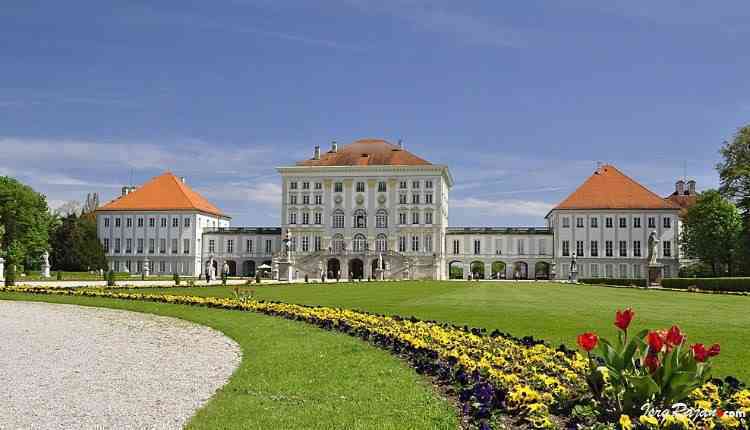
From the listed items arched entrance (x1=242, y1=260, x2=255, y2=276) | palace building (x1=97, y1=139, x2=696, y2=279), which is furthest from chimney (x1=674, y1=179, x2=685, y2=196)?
arched entrance (x1=242, y1=260, x2=255, y2=276)

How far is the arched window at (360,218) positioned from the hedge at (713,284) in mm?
36806

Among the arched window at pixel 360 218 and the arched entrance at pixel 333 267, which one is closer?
the arched entrance at pixel 333 267

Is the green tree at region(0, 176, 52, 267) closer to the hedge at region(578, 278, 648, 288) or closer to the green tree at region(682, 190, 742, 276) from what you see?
the hedge at region(578, 278, 648, 288)

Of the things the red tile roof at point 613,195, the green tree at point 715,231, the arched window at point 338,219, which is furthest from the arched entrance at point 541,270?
the arched window at point 338,219

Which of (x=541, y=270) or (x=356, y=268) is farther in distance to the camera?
(x=541, y=270)

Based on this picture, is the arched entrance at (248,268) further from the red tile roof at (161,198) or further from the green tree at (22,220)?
the green tree at (22,220)

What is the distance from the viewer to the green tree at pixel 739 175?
4753cm

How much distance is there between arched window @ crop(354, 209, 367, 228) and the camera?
7444 centimetres

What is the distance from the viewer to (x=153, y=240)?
77.6 metres

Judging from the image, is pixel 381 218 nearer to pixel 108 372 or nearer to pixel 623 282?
pixel 623 282

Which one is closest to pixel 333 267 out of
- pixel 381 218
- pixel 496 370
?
pixel 381 218

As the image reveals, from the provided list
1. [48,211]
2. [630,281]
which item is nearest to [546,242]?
[630,281]

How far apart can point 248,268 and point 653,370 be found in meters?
76.4

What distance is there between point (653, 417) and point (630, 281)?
152 feet
